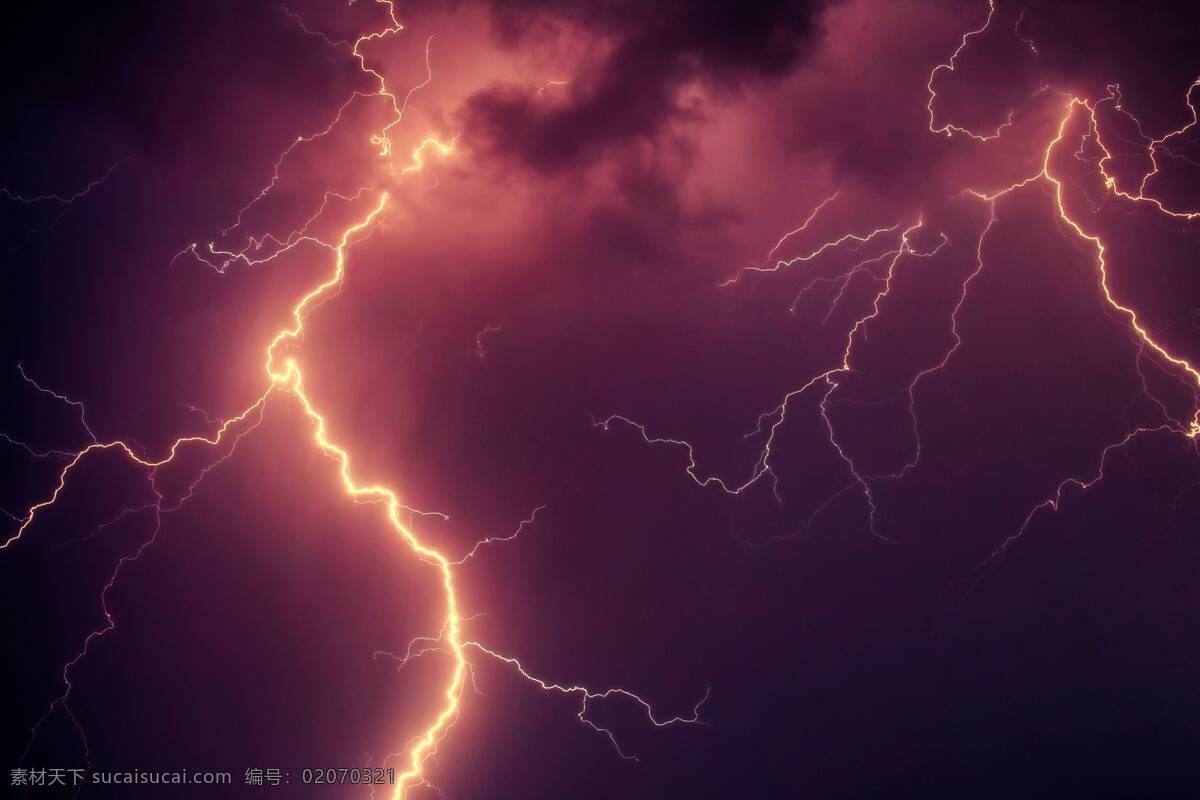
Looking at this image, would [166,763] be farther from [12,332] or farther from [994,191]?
[994,191]

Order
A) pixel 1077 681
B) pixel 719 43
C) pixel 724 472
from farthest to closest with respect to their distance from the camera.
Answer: pixel 719 43 < pixel 724 472 < pixel 1077 681

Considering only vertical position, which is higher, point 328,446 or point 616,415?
point 328,446

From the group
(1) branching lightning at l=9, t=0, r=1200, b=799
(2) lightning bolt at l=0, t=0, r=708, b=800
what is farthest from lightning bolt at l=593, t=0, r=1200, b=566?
(2) lightning bolt at l=0, t=0, r=708, b=800

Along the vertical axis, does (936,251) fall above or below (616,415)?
above

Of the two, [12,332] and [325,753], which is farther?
[12,332]

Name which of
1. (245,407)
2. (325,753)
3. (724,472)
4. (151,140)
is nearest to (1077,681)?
(724,472)

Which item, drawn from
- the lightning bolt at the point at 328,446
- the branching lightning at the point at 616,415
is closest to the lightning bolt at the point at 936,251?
the branching lightning at the point at 616,415

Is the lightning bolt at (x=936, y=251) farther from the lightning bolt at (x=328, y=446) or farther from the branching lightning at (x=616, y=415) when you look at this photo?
the lightning bolt at (x=328, y=446)

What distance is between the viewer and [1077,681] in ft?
10.5

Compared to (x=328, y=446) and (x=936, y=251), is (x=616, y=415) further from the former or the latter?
(x=936, y=251)

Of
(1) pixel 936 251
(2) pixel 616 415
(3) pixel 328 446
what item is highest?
(1) pixel 936 251

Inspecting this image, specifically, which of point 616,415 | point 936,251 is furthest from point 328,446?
point 936,251

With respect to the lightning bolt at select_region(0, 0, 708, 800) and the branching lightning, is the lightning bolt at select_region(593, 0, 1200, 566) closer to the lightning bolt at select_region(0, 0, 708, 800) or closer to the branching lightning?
the branching lightning

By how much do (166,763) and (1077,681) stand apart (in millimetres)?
4480
